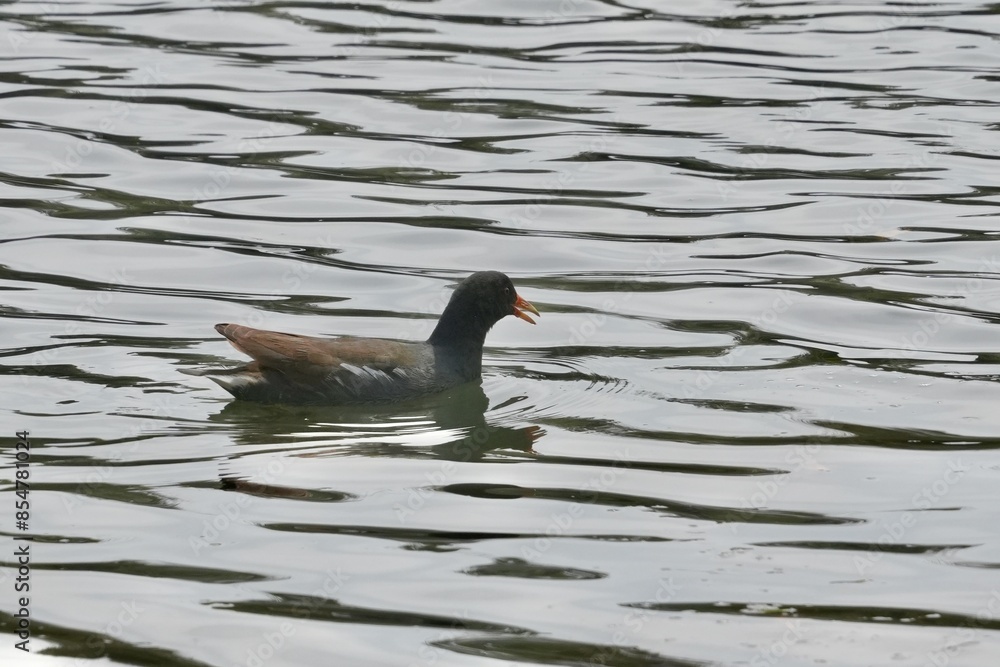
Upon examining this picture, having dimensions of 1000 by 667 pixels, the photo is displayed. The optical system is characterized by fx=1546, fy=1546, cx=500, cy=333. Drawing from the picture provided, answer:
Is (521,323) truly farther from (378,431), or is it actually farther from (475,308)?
(378,431)

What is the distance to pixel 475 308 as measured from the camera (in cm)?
982

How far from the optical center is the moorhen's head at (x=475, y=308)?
9.75 m

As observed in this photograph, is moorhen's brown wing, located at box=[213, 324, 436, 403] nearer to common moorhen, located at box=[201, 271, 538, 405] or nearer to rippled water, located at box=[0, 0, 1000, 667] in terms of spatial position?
common moorhen, located at box=[201, 271, 538, 405]

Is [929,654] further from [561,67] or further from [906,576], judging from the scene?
[561,67]

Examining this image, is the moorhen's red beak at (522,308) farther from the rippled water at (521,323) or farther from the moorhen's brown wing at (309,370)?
the moorhen's brown wing at (309,370)

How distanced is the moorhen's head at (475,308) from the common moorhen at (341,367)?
1 centimetres

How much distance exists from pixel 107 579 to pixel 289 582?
754 mm

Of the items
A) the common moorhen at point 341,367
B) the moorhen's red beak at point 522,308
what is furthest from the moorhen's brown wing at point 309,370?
the moorhen's red beak at point 522,308

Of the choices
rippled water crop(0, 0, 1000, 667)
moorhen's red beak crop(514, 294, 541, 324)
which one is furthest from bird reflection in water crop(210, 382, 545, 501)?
moorhen's red beak crop(514, 294, 541, 324)

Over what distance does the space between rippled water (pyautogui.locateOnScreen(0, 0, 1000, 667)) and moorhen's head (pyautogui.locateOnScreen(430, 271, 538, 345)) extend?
1.39 feet

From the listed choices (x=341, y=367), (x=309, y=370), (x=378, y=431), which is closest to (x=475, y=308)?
(x=341, y=367)

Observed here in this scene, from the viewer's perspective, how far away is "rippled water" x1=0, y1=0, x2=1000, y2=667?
625 cm

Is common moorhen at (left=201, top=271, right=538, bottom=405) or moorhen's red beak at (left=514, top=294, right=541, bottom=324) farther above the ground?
moorhen's red beak at (left=514, top=294, right=541, bottom=324)

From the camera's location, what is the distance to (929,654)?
19.3 ft
